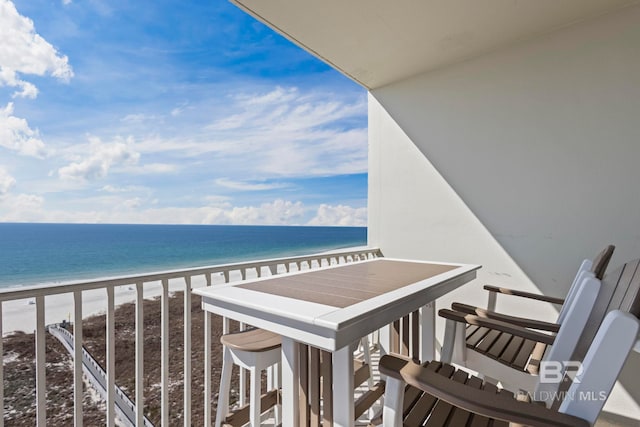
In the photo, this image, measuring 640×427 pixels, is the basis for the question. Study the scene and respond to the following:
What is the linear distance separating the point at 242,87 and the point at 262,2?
68.8ft

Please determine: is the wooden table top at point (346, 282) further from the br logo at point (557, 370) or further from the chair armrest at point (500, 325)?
the br logo at point (557, 370)

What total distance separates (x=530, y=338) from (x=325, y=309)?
1.00 metres

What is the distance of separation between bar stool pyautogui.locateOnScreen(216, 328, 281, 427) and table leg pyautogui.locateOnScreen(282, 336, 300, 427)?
0.74ft

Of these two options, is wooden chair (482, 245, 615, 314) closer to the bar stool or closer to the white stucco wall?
the white stucco wall

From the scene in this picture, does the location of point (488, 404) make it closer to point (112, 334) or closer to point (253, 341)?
point (253, 341)

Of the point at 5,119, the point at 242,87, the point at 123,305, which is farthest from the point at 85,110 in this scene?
the point at 123,305

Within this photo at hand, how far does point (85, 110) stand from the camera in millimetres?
23547

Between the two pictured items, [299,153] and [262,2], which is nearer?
[262,2]

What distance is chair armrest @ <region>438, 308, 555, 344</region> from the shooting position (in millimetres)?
1459

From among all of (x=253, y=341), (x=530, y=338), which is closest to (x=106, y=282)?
(x=253, y=341)

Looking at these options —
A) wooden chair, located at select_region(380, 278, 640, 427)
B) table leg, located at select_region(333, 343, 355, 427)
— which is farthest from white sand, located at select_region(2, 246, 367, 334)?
wooden chair, located at select_region(380, 278, 640, 427)

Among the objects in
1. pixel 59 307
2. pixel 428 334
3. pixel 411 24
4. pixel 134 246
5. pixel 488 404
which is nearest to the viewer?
pixel 488 404

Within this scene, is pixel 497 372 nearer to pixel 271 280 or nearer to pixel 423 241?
pixel 271 280

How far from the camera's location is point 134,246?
25234 millimetres
